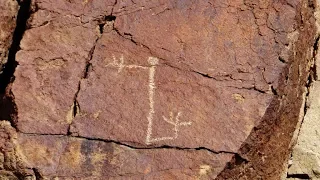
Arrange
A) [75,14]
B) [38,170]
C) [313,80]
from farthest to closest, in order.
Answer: [313,80], [75,14], [38,170]

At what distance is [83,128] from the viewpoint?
7.73 ft

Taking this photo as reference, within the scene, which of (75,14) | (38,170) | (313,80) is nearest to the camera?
(38,170)

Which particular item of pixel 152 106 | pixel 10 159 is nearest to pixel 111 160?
pixel 152 106

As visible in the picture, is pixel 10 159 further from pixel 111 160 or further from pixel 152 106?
pixel 152 106

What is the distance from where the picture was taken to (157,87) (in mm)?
2402

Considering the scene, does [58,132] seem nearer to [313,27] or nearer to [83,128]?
[83,128]

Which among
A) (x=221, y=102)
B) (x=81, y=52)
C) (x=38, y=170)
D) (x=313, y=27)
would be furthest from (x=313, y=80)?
(x=38, y=170)

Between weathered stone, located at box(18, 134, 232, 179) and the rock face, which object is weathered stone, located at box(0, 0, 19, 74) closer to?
the rock face

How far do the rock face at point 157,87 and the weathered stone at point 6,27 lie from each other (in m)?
0.13

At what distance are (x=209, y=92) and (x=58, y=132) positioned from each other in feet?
1.82

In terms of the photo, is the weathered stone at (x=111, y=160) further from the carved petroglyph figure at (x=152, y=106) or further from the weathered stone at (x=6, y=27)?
the weathered stone at (x=6, y=27)

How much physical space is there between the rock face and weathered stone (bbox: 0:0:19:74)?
0.13 metres

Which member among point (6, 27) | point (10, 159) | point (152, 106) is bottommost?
point (10, 159)

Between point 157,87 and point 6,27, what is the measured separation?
667mm
